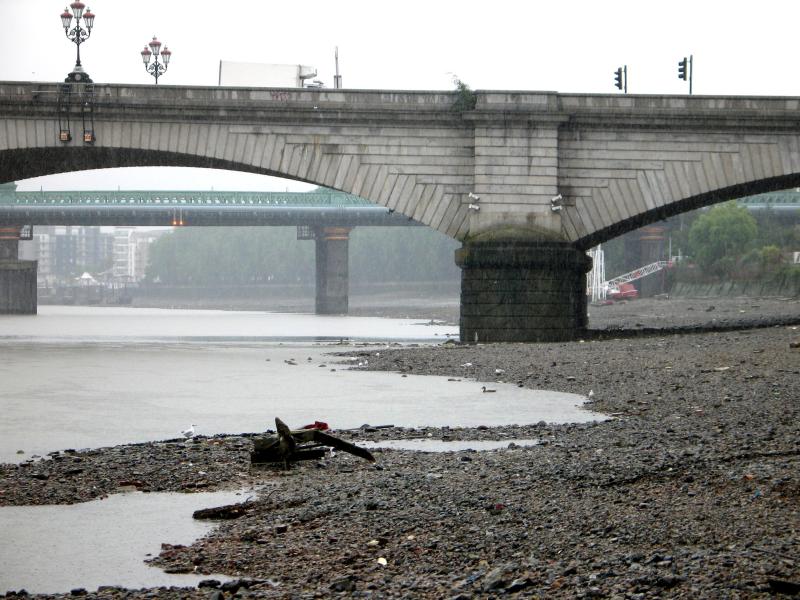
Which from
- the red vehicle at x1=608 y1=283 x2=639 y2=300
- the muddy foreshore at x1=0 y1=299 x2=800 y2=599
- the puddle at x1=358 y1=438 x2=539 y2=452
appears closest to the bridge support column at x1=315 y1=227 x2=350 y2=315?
the red vehicle at x1=608 y1=283 x2=639 y2=300

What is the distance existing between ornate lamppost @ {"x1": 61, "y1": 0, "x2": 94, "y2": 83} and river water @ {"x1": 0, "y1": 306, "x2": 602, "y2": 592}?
26.3 feet

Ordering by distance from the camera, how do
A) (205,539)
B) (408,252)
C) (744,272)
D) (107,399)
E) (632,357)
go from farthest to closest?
(408,252) < (744,272) < (632,357) < (107,399) < (205,539)

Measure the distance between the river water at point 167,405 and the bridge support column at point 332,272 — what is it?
57.1 metres

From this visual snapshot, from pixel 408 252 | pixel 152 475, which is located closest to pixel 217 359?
pixel 152 475

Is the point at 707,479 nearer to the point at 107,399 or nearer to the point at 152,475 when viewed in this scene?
the point at 152,475

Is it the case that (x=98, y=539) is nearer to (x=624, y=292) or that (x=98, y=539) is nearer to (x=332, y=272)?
(x=624, y=292)

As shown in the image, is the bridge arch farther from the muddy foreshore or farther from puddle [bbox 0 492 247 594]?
puddle [bbox 0 492 247 594]

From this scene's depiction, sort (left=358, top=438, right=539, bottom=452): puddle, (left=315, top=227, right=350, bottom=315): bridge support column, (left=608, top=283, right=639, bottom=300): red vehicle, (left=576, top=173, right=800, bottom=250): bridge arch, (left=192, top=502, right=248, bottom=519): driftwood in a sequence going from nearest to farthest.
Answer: (left=192, top=502, right=248, bottom=519): driftwood, (left=358, top=438, right=539, bottom=452): puddle, (left=576, top=173, right=800, bottom=250): bridge arch, (left=608, top=283, right=639, bottom=300): red vehicle, (left=315, top=227, right=350, bottom=315): bridge support column

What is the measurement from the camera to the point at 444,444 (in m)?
15.2

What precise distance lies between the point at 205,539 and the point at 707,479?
4261 mm

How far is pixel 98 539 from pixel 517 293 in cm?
2608

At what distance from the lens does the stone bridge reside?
121ft

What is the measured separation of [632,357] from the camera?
27.4m

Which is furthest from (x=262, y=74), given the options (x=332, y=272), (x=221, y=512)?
(x=332, y=272)
